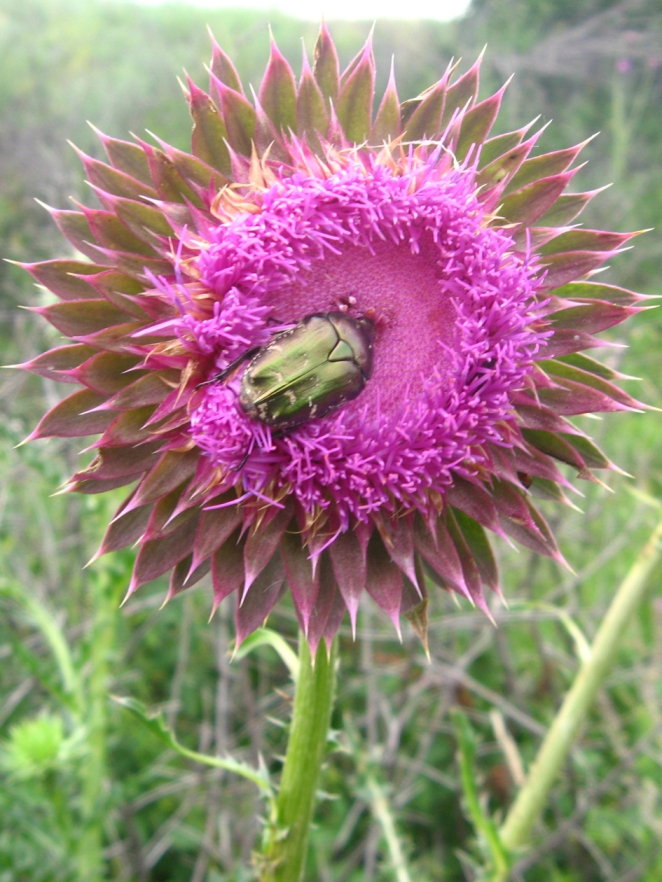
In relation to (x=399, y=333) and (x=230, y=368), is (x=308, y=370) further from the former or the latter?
(x=399, y=333)

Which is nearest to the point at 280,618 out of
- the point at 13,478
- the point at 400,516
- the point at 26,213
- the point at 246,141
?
the point at 13,478

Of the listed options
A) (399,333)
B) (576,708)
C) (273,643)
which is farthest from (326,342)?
(576,708)

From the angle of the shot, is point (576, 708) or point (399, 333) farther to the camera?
point (576, 708)

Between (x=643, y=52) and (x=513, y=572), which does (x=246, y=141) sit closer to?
(x=513, y=572)

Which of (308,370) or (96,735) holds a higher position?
(308,370)

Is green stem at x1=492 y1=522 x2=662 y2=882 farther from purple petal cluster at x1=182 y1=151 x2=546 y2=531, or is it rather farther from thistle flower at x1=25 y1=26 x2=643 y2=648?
purple petal cluster at x1=182 y1=151 x2=546 y2=531

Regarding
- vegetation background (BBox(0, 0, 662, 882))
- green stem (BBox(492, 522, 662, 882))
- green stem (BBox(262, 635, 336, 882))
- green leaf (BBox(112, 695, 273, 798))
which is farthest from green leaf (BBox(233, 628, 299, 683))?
green stem (BBox(492, 522, 662, 882))
